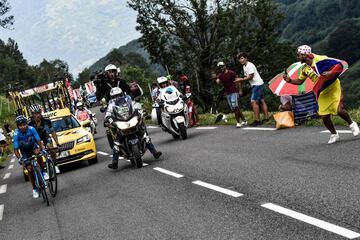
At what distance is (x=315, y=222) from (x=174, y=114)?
9.90 m

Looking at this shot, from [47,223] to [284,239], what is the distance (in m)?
4.18

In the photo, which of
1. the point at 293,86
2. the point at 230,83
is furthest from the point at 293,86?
the point at 230,83

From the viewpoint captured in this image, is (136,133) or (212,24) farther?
(212,24)

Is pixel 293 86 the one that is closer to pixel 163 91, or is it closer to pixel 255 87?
pixel 255 87

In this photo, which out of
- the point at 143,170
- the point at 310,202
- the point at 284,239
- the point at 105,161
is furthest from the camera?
the point at 105,161

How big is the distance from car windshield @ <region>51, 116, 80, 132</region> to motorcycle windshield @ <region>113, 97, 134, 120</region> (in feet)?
15.1

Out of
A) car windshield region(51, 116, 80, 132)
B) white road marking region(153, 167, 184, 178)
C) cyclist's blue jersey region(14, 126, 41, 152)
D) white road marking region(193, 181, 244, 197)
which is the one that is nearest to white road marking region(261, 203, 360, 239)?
white road marking region(193, 181, 244, 197)

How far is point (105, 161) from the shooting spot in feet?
48.8

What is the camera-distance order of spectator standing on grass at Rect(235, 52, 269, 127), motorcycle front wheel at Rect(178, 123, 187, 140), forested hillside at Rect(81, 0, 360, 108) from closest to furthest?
1. spectator standing on grass at Rect(235, 52, 269, 127)
2. motorcycle front wheel at Rect(178, 123, 187, 140)
3. forested hillside at Rect(81, 0, 360, 108)

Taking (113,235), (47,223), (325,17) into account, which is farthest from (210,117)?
(325,17)

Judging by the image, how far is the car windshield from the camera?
51.8 ft

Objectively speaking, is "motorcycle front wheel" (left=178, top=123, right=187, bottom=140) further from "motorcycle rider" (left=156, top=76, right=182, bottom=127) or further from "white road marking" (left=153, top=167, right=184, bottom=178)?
"white road marking" (left=153, top=167, right=184, bottom=178)

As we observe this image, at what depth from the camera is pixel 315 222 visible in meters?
5.09

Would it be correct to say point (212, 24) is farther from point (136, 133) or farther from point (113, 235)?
point (113, 235)
